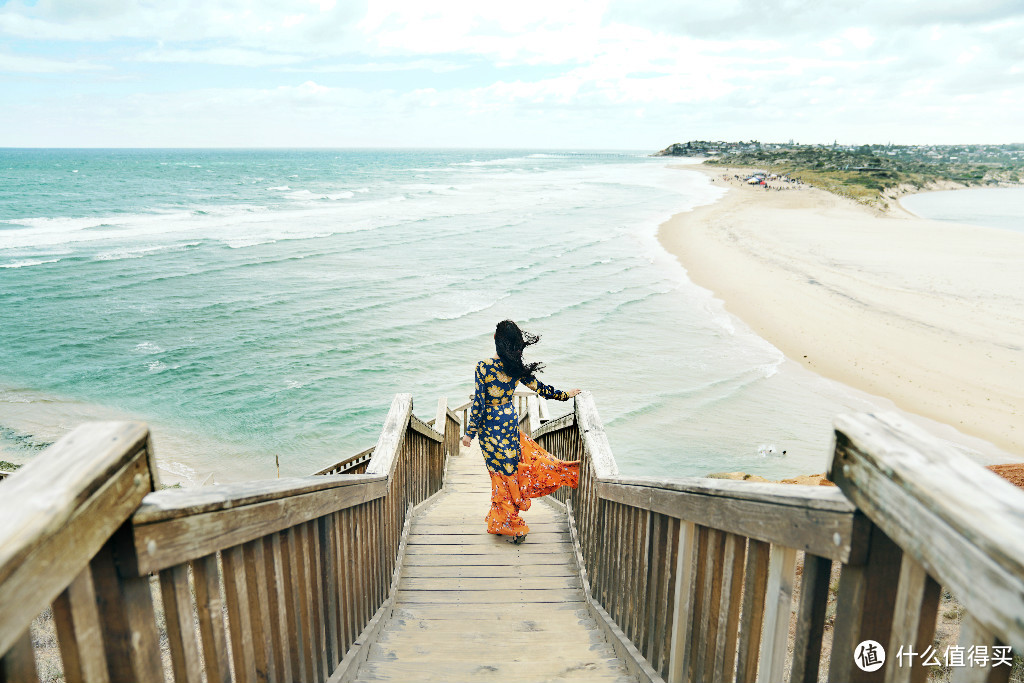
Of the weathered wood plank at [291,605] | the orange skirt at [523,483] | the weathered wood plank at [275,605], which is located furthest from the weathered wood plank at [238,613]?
the orange skirt at [523,483]

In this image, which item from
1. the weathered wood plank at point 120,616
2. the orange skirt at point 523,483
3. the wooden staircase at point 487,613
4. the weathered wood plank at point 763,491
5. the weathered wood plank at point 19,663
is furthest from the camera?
the orange skirt at point 523,483

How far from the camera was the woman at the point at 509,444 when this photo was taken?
16.3 feet

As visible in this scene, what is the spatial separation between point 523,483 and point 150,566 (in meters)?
4.15

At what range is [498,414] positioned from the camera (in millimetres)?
5152

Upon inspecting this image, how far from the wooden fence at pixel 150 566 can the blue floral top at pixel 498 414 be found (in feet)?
7.86

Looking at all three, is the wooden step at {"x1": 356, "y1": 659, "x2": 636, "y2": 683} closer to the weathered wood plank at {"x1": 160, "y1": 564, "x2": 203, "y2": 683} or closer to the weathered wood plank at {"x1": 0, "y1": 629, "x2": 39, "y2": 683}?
the weathered wood plank at {"x1": 160, "y1": 564, "x2": 203, "y2": 683}

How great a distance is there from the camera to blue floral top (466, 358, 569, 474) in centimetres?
503

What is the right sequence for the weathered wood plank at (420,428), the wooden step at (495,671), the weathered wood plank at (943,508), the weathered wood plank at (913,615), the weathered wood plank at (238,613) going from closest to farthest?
the weathered wood plank at (943,508), the weathered wood plank at (913,615), the weathered wood plank at (238,613), the wooden step at (495,671), the weathered wood plank at (420,428)

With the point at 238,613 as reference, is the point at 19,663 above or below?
above

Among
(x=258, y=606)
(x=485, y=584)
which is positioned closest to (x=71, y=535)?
(x=258, y=606)

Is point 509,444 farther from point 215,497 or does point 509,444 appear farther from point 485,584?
point 215,497

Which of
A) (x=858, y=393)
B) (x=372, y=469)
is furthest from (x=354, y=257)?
(x=372, y=469)

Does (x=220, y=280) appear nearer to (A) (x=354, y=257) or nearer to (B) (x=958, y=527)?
(A) (x=354, y=257)

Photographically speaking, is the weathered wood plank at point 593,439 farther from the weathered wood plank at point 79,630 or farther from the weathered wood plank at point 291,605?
the weathered wood plank at point 79,630
